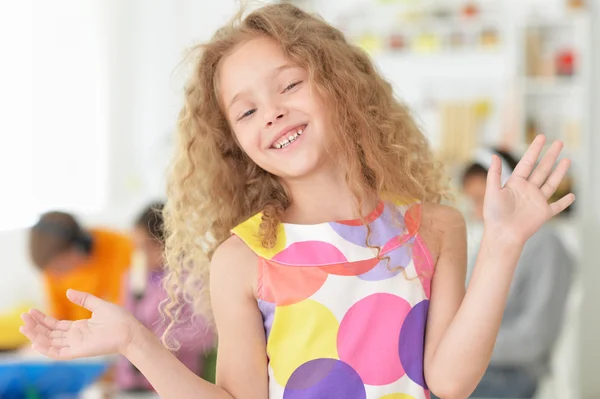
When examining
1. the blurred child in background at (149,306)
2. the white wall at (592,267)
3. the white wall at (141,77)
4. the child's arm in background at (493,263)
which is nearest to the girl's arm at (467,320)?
the child's arm in background at (493,263)

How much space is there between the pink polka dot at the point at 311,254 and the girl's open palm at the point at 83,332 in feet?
0.77

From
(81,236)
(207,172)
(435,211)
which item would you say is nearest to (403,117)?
(435,211)

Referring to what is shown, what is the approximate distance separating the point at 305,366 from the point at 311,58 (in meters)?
0.45

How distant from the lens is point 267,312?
1.13 metres

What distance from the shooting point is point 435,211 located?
1212 mm

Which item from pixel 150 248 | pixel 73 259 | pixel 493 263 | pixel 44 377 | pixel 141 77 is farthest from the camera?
pixel 141 77

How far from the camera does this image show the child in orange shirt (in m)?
3.18

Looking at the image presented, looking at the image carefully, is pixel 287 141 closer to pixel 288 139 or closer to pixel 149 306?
pixel 288 139

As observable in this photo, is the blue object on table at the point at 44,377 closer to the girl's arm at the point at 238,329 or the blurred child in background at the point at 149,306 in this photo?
the blurred child in background at the point at 149,306

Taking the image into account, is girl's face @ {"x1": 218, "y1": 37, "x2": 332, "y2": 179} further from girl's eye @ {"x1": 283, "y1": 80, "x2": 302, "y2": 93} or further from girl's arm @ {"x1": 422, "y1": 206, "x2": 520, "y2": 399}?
girl's arm @ {"x1": 422, "y1": 206, "x2": 520, "y2": 399}

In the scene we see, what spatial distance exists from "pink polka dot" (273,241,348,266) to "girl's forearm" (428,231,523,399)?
0.63ft

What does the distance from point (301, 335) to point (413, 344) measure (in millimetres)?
156

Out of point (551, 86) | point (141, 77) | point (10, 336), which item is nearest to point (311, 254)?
point (10, 336)

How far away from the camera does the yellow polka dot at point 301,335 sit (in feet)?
3.64
